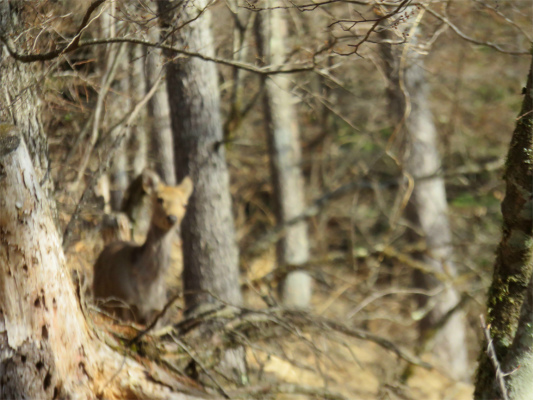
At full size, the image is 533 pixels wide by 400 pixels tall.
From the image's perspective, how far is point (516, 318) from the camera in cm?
409

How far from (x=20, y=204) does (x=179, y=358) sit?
2049 mm

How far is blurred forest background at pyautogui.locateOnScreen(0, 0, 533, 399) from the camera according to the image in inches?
203

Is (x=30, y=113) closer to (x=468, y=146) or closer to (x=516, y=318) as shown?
(x=516, y=318)

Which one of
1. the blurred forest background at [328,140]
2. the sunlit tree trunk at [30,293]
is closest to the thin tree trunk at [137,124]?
the blurred forest background at [328,140]

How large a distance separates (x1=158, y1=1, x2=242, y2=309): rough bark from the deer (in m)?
0.21

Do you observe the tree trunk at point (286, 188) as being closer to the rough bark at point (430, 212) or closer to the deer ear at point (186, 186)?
the rough bark at point (430, 212)

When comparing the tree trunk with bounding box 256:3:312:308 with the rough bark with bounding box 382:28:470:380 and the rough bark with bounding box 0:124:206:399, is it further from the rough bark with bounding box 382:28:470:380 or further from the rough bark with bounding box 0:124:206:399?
the rough bark with bounding box 0:124:206:399

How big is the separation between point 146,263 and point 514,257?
13.5 ft

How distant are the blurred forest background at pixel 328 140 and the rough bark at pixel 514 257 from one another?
1046 mm

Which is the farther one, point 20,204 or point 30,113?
point 30,113

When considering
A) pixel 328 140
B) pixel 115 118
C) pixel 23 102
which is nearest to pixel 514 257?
pixel 23 102

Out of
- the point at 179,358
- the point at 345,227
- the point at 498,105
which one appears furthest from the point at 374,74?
the point at 179,358

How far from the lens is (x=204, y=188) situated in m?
6.77

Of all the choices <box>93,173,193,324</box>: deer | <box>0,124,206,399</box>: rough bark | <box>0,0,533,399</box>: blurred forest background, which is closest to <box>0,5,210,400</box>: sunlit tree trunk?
<box>0,124,206,399</box>: rough bark
